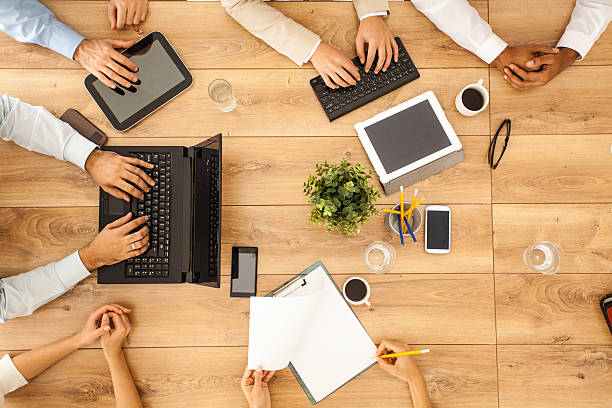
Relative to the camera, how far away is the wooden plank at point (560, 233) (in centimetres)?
133

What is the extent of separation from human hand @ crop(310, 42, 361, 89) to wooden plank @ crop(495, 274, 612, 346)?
83 cm

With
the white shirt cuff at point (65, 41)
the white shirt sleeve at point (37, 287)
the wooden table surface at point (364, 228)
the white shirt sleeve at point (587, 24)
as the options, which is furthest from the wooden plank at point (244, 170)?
the white shirt sleeve at point (587, 24)

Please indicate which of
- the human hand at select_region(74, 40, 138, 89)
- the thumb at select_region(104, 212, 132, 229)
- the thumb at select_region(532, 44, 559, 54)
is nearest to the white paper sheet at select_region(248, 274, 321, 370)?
the thumb at select_region(104, 212, 132, 229)

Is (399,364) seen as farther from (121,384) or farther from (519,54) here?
(519,54)

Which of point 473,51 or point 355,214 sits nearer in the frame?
point 355,214

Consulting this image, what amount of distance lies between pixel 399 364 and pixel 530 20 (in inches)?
49.2

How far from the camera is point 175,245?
50.6 inches

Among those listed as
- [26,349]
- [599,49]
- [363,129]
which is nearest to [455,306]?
[363,129]

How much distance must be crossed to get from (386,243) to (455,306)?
0.32m

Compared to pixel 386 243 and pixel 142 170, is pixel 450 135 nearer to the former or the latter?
pixel 386 243

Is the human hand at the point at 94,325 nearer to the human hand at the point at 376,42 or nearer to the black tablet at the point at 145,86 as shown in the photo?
the black tablet at the point at 145,86

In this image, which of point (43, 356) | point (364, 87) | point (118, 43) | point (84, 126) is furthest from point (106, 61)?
point (43, 356)

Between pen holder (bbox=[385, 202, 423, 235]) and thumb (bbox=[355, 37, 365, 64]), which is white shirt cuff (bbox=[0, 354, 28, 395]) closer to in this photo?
pen holder (bbox=[385, 202, 423, 235])

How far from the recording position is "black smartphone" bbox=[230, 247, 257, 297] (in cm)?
132
